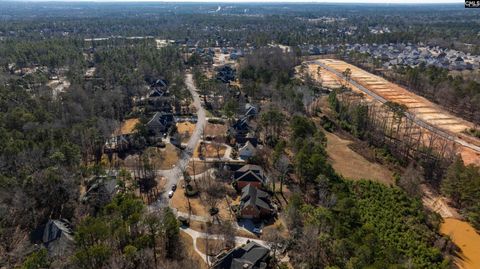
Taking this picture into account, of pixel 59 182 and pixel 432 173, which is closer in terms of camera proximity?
pixel 59 182

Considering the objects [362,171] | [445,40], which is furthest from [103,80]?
[445,40]

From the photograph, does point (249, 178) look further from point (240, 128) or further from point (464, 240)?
point (464, 240)

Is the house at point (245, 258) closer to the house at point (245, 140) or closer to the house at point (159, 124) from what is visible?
the house at point (245, 140)

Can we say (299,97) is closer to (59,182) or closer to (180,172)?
(180,172)

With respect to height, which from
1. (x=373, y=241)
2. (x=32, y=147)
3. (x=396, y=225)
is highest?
(x=32, y=147)

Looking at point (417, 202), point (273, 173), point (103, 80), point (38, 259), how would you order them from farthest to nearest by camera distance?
point (103, 80) → point (273, 173) → point (417, 202) → point (38, 259)

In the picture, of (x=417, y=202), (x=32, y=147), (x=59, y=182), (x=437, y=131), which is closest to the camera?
(x=59, y=182)
